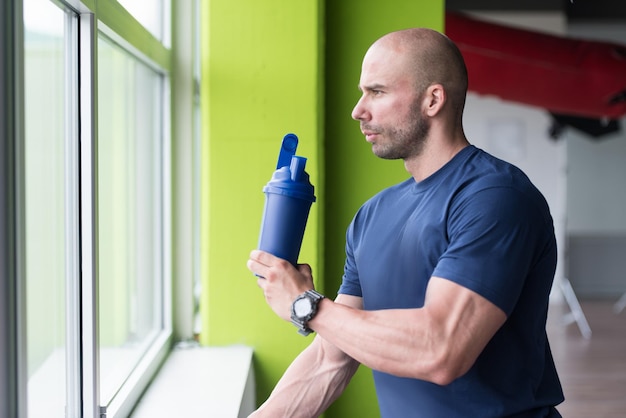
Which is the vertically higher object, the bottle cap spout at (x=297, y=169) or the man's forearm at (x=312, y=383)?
the bottle cap spout at (x=297, y=169)

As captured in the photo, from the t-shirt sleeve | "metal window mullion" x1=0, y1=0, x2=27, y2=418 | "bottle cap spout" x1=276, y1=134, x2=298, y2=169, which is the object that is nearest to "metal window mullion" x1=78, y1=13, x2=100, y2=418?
"metal window mullion" x1=0, y1=0, x2=27, y2=418

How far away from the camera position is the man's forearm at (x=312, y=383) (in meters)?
1.71

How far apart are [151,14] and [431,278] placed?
2197mm

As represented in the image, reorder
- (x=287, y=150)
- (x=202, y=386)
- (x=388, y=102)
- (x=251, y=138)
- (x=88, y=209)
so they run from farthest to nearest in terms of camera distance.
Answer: (x=251, y=138) → (x=202, y=386) → (x=88, y=209) → (x=388, y=102) → (x=287, y=150)

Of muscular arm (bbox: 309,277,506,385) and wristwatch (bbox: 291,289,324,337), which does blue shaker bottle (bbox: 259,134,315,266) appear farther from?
muscular arm (bbox: 309,277,506,385)

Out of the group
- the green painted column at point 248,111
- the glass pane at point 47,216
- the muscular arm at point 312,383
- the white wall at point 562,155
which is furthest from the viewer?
the white wall at point 562,155

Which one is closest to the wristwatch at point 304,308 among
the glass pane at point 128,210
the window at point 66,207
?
the window at point 66,207

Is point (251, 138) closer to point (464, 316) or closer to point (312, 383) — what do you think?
point (312, 383)

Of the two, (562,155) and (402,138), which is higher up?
(562,155)

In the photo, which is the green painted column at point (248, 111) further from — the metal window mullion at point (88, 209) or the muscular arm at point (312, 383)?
the muscular arm at point (312, 383)

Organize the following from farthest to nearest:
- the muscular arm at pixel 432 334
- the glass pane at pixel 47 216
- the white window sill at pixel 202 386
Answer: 1. the white window sill at pixel 202 386
2. the glass pane at pixel 47 216
3. the muscular arm at pixel 432 334

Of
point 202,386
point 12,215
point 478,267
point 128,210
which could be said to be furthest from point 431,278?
point 128,210

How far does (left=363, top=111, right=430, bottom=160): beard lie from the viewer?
159cm

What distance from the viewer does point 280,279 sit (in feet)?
4.62
